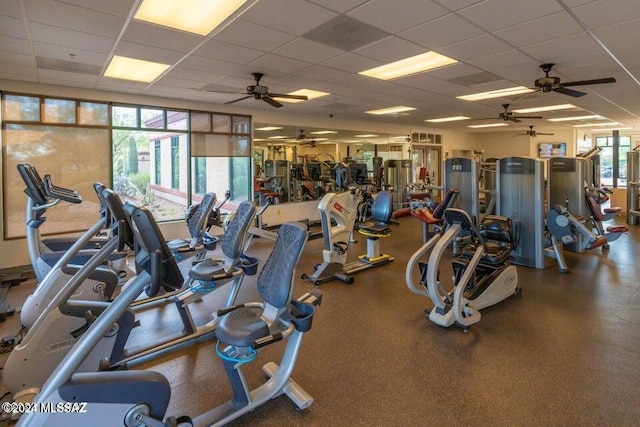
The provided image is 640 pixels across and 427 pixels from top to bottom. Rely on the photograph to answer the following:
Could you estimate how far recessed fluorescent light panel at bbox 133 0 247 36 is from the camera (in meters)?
2.94

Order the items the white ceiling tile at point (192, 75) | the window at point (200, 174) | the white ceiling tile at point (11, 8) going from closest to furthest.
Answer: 1. the white ceiling tile at point (11, 8)
2. the white ceiling tile at point (192, 75)
3. the window at point (200, 174)

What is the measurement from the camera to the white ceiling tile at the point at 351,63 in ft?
13.9

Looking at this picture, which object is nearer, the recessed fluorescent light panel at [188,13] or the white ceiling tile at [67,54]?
the recessed fluorescent light panel at [188,13]

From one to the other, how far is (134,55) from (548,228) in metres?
6.07

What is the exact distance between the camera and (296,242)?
215 cm

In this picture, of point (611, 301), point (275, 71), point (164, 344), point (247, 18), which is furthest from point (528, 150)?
point (164, 344)

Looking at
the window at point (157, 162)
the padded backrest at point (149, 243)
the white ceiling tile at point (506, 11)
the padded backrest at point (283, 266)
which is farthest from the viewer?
the window at point (157, 162)

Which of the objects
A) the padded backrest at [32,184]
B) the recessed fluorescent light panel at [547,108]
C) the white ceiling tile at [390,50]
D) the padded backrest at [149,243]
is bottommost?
the padded backrest at [149,243]

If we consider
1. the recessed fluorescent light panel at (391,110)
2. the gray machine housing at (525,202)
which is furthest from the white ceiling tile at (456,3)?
the recessed fluorescent light panel at (391,110)

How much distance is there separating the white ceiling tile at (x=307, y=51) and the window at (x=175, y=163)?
3753mm

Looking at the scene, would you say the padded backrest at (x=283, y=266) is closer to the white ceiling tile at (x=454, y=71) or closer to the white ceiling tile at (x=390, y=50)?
the white ceiling tile at (x=390, y=50)

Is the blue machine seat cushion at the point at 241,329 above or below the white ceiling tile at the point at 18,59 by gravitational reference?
below

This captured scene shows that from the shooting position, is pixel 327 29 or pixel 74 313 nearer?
pixel 74 313

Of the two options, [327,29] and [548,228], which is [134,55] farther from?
[548,228]
